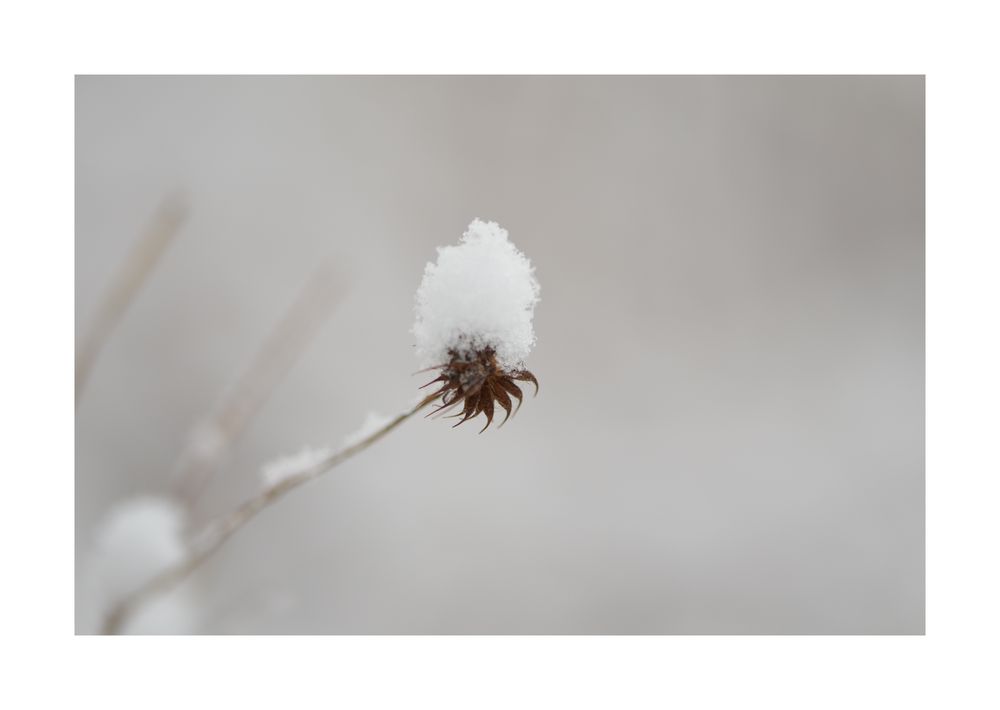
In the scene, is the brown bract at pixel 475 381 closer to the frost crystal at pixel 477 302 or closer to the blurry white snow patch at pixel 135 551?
the frost crystal at pixel 477 302

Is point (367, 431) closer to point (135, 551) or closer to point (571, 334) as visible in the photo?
point (135, 551)

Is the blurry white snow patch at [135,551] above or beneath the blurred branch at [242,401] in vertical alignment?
beneath

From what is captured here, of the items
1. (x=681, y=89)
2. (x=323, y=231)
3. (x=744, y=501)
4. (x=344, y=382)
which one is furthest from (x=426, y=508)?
(x=681, y=89)

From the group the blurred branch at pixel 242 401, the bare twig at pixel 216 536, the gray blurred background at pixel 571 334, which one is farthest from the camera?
the gray blurred background at pixel 571 334

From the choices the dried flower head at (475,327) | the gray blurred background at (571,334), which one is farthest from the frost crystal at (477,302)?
the gray blurred background at (571,334)

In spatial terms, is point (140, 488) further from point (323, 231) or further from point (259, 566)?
point (323, 231)

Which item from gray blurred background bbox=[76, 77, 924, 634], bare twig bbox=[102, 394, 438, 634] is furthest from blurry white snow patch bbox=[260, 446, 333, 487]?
gray blurred background bbox=[76, 77, 924, 634]

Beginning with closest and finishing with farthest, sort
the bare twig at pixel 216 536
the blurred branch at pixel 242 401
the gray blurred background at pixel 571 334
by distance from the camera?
the bare twig at pixel 216 536 → the blurred branch at pixel 242 401 → the gray blurred background at pixel 571 334

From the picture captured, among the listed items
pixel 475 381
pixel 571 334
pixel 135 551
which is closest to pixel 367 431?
pixel 475 381
